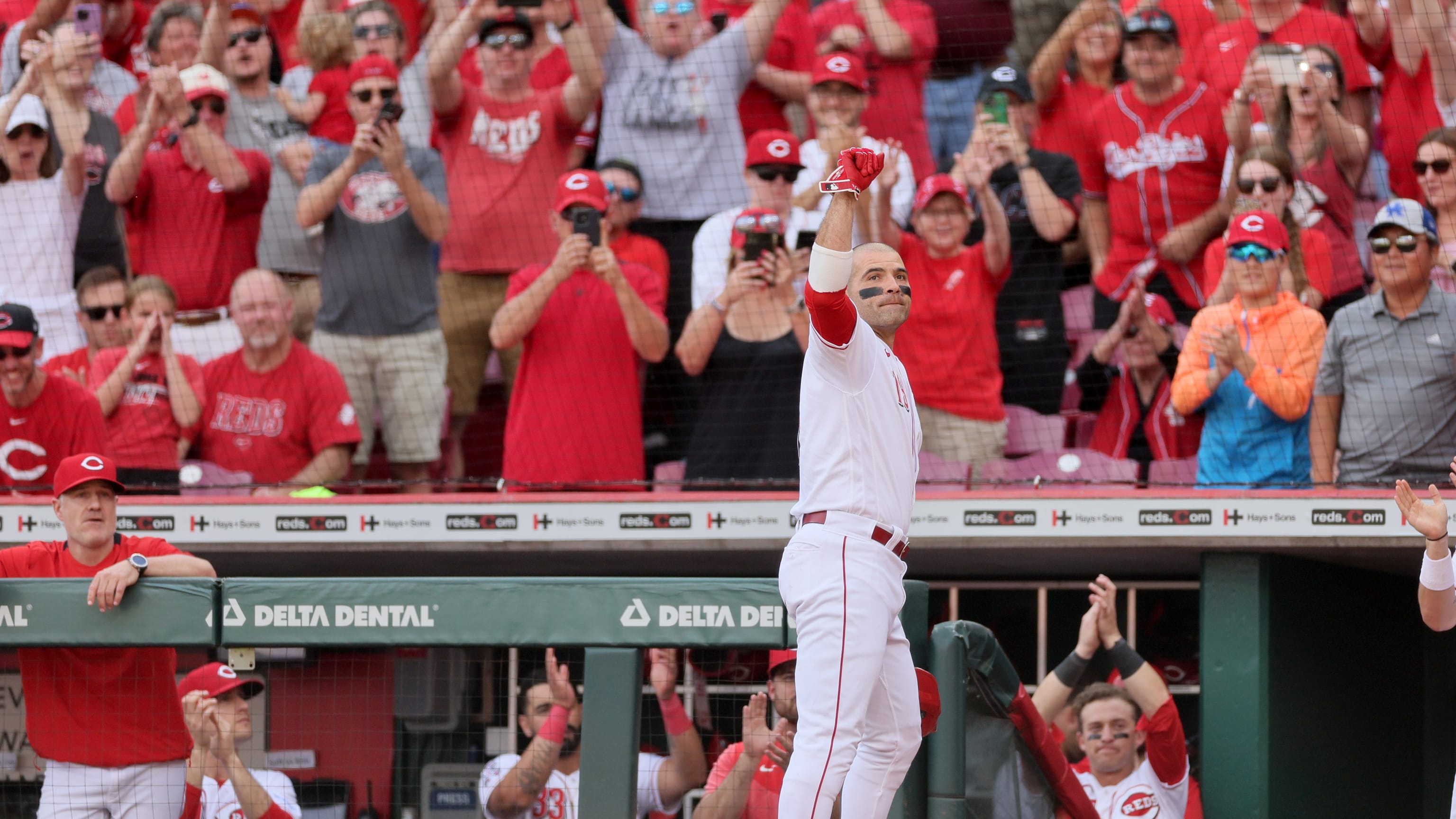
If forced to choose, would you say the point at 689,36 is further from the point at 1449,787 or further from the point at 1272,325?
the point at 1449,787

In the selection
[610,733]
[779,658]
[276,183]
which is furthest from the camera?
[276,183]

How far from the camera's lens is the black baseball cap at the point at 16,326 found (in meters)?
6.67

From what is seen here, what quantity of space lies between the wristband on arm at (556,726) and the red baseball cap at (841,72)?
3.38m

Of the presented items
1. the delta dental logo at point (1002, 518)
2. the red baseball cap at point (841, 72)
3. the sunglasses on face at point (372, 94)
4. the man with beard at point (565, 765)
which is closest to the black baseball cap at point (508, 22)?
the sunglasses on face at point (372, 94)

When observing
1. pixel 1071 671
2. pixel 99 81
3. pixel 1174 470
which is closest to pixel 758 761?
pixel 1071 671

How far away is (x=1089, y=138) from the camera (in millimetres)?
7844

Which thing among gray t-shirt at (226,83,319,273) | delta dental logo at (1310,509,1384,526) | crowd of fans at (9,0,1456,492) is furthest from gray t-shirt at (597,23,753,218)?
delta dental logo at (1310,509,1384,526)

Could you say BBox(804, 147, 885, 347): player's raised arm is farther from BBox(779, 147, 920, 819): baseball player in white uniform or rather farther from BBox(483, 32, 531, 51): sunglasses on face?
BBox(483, 32, 531, 51): sunglasses on face

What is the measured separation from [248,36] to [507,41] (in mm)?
1493

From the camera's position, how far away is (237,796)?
5.36 metres

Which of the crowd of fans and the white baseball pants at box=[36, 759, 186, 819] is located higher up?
the crowd of fans

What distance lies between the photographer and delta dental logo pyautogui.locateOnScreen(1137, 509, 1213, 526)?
6.00m

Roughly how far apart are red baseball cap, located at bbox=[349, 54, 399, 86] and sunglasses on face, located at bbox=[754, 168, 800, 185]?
178cm

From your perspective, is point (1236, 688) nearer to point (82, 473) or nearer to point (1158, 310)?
point (1158, 310)
